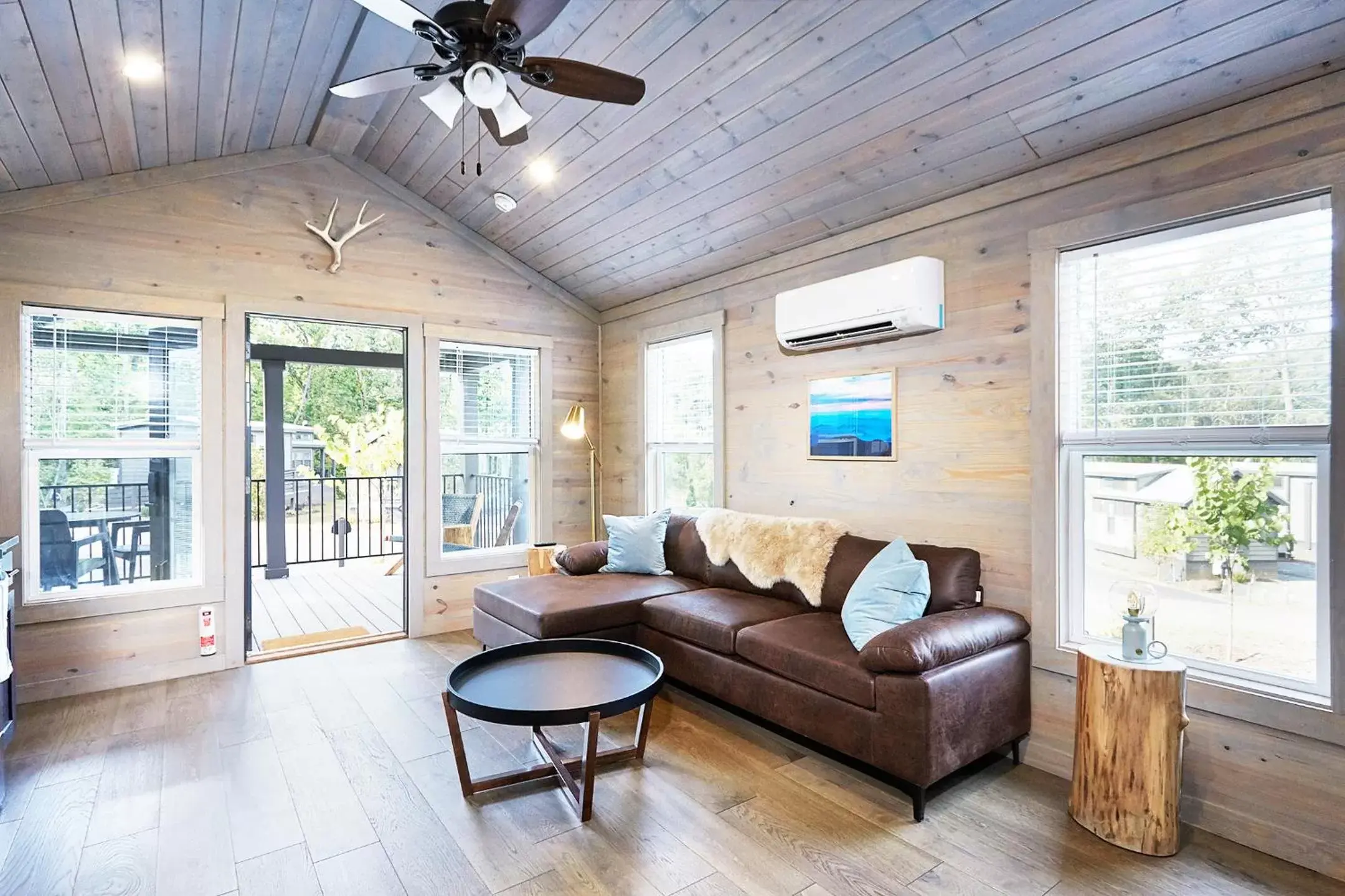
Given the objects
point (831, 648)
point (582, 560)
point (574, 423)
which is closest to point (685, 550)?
point (582, 560)

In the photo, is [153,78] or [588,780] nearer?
[588,780]

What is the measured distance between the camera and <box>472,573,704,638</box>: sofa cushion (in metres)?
3.54

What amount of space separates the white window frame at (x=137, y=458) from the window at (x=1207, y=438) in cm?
452

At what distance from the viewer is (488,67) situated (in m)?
2.19

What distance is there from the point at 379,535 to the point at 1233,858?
25.0 ft

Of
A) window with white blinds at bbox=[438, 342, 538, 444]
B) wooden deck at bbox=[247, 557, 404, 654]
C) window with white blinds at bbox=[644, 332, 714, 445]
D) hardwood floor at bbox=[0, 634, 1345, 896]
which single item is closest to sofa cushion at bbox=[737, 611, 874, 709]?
hardwood floor at bbox=[0, 634, 1345, 896]

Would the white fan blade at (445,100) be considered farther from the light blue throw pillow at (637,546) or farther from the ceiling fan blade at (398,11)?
the light blue throw pillow at (637,546)

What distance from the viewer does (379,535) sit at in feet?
25.7

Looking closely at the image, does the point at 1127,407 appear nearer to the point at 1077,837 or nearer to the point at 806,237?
the point at 1077,837

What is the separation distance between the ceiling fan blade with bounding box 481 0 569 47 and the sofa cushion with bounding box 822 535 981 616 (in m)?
2.52

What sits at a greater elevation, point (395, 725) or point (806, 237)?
point (806, 237)

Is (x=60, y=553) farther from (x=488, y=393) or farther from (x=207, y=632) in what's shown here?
(x=488, y=393)

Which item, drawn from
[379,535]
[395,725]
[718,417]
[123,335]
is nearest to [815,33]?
[718,417]

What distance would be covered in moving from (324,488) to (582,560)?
445cm
